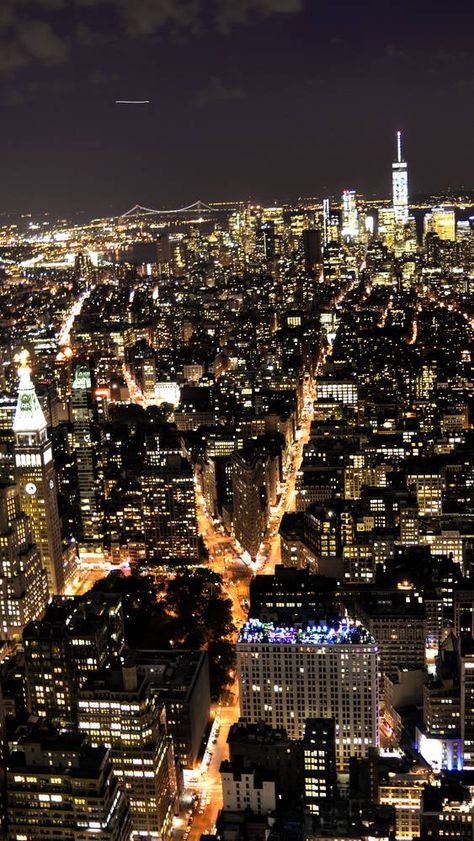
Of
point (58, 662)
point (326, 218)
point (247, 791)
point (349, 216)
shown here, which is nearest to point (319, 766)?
point (247, 791)

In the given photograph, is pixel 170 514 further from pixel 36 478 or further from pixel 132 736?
pixel 132 736

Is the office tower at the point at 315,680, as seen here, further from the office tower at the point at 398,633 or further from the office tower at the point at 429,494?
the office tower at the point at 429,494

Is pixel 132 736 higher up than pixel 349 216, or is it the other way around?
pixel 349 216

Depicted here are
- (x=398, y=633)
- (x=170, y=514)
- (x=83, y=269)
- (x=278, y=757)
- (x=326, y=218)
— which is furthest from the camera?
(x=326, y=218)

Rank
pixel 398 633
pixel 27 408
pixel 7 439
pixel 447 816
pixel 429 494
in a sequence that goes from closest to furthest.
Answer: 1. pixel 447 816
2. pixel 398 633
3. pixel 27 408
4. pixel 429 494
5. pixel 7 439

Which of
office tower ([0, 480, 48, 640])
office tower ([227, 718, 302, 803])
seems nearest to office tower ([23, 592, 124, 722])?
office tower ([227, 718, 302, 803])

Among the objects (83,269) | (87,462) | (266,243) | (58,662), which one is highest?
(266,243)

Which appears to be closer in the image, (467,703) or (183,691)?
(467,703)

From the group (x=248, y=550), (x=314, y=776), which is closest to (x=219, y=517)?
(x=248, y=550)
